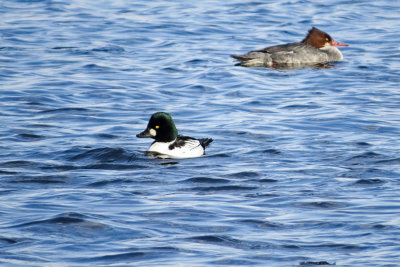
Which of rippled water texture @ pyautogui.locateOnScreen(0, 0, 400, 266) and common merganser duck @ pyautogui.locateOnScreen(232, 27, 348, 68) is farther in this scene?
common merganser duck @ pyautogui.locateOnScreen(232, 27, 348, 68)

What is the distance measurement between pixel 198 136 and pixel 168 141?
1201 millimetres

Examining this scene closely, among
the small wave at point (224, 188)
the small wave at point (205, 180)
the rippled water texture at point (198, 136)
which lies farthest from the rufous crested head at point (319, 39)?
the small wave at point (224, 188)

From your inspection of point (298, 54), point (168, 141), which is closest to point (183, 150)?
point (168, 141)

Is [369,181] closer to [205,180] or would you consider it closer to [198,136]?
[205,180]

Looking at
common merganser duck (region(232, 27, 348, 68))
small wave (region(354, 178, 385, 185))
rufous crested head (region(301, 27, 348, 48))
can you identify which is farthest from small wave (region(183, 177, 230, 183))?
rufous crested head (region(301, 27, 348, 48))

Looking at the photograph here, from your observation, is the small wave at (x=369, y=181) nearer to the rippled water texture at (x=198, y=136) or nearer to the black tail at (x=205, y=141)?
the rippled water texture at (x=198, y=136)

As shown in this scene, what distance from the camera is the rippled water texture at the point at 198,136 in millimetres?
8367

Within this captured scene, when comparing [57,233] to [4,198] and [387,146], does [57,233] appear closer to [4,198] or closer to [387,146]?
[4,198]

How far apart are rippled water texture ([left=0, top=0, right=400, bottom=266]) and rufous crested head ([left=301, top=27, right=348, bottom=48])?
31.1 inches

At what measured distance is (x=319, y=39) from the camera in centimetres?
2116

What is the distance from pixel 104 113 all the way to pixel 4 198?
542 centimetres

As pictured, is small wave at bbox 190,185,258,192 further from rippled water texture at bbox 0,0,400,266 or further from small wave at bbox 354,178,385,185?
small wave at bbox 354,178,385,185

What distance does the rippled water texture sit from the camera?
8367 mm

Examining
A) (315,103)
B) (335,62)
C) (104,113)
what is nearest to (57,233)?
(104,113)
